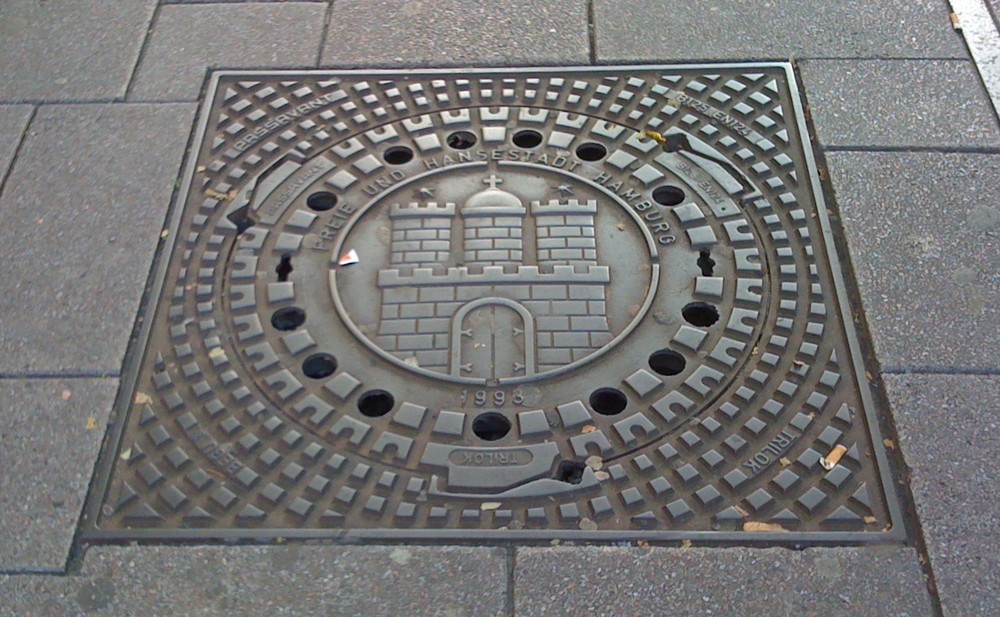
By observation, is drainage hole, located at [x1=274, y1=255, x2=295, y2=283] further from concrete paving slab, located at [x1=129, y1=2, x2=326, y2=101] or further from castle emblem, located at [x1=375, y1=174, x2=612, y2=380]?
concrete paving slab, located at [x1=129, y1=2, x2=326, y2=101]

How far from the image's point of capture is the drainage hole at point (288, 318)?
261 centimetres

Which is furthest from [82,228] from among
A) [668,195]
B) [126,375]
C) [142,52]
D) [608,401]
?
[668,195]

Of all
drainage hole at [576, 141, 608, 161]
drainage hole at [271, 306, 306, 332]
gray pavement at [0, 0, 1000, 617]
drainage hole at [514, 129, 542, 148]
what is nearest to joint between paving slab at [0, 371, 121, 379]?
gray pavement at [0, 0, 1000, 617]

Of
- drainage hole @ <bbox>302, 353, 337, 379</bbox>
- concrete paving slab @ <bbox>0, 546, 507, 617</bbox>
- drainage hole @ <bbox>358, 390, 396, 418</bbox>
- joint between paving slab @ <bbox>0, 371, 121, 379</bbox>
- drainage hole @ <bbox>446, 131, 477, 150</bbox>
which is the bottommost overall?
concrete paving slab @ <bbox>0, 546, 507, 617</bbox>

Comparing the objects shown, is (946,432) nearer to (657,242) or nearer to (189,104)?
(657,242)

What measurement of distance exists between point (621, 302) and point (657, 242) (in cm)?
25

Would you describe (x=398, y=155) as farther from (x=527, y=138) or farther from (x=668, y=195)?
(x=668, y=195)

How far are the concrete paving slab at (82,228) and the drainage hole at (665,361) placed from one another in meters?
1.46

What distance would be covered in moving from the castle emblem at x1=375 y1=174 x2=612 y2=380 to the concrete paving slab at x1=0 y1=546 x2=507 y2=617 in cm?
53

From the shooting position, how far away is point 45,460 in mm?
2371

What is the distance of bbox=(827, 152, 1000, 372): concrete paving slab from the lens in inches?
99.9

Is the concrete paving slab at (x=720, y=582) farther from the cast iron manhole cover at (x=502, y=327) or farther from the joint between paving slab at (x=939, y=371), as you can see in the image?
the joint between paving slab at (x=939, y=371)

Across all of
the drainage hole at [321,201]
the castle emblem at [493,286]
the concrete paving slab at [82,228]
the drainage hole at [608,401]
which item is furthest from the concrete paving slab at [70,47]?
the drainage hole at [608,401]

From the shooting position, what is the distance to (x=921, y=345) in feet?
8.33
